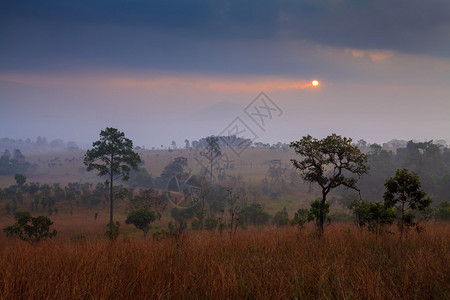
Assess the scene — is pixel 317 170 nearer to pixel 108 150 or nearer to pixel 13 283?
pixel 13 283

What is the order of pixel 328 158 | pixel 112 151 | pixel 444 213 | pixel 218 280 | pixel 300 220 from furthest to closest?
pixel 112 151, pixel 444 213, pixel 328 158, pixel 300 220, pixel 218 280

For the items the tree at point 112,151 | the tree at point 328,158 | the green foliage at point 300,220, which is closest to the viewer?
the tree at point 328,158

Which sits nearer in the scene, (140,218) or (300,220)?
(300,220)

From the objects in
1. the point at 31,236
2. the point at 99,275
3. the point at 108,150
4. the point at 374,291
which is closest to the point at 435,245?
the point at 374,291

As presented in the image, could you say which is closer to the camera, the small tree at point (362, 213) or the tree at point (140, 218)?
the small tree at point (362, 213)

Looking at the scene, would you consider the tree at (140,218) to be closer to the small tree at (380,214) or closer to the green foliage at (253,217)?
the green foliage at (253,217)

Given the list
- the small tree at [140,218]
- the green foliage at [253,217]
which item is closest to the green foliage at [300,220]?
the green foliage at [253,217]

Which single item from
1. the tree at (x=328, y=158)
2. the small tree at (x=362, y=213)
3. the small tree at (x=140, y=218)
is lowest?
the small tree at (x=140, y=218)

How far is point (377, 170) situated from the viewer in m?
60.5

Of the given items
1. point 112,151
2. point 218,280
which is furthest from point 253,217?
point 218,280

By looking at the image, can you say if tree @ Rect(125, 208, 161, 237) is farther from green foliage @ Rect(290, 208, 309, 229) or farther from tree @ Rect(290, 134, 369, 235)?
tree @ Rect(290, 134, 369, 235)

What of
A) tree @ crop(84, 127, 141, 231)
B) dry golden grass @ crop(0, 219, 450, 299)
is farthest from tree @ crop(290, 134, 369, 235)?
tree @ crop(84, 127, 141, 231)

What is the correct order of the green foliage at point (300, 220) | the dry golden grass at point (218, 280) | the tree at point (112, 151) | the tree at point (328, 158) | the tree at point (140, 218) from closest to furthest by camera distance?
the dry golden grass at point (218, 280), the tree at point (328, 158), the green foliage at point (300, 220), the tree at point (140, 218), the tree at point (112, 151)

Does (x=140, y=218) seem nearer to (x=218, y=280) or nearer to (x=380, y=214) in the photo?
(x=380, y=214)
